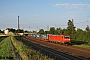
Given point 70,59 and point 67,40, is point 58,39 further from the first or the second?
point 70,59

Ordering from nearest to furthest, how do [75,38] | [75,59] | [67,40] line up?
[75,59], [67,40], [75,38]

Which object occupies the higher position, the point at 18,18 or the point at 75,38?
the point at 18,18

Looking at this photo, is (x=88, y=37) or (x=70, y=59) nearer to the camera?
(x=70, y=59)

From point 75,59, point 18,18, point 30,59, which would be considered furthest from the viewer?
point 18,18

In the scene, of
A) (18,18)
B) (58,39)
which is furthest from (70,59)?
(18,18)

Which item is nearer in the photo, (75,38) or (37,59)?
(37,59)

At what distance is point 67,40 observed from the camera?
179 feet

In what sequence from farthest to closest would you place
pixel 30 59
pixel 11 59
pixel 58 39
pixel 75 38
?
1. pixel 75 38
2. pixel 58 39
3. pixel 11 59
4. pixel 30 59

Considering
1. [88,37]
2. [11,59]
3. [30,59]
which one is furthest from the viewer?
[88,37]

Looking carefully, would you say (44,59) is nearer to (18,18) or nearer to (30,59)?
(30,59)

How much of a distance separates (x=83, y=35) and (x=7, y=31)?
97727 millimetres

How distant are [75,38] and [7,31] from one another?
9043 cm

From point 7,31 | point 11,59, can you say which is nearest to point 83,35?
→ point 11,59

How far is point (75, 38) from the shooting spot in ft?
262
